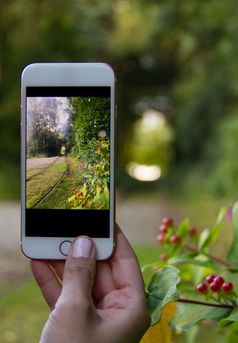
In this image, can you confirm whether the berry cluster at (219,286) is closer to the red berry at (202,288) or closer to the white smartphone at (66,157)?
the red berry at (202,288)

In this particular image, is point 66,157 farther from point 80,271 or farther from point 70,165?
point 80,271

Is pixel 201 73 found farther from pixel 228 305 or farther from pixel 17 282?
pixel 228 305

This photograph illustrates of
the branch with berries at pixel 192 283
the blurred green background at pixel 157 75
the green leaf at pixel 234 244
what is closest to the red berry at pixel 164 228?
the branch with berries at pixel 192 283

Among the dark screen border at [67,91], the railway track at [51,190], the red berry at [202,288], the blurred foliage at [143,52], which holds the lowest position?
the red berry at [202,288]

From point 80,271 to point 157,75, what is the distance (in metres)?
14.3

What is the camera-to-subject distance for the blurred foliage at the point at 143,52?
1075 centimetres

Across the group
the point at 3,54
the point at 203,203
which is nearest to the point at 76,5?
the point at 3,54

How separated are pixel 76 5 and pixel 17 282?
347 inches

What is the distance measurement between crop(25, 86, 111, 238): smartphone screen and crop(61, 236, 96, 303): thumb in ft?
0.17

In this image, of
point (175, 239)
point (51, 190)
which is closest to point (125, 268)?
point (51, 190)

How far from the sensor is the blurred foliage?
10.7m

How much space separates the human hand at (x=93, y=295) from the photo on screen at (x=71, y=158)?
0.07m

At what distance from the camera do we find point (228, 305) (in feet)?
3.15

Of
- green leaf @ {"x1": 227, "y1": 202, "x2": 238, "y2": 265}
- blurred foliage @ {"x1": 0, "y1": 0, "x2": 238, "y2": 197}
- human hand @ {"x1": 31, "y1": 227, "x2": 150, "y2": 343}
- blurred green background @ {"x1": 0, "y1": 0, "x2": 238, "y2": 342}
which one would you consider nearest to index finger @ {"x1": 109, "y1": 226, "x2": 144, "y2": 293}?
human hand @ {"x1": 31, "y1": 227, "x2": 150, "y2": 343}
